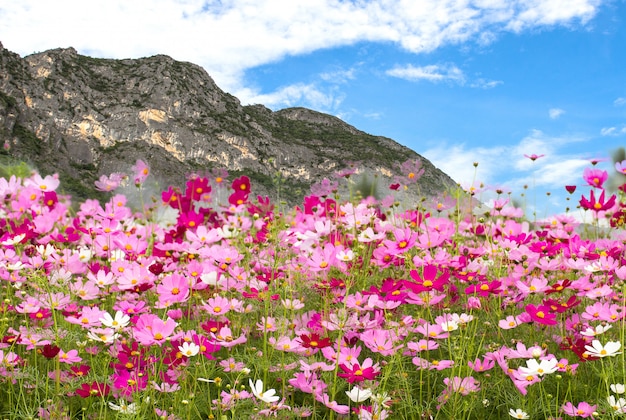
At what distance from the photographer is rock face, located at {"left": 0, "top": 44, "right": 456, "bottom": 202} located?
88312 mm

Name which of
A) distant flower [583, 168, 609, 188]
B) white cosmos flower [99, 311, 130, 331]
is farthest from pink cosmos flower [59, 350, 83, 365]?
distant flower [583, 168, 609, 188]

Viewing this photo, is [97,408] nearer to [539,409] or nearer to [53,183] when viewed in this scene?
[539,409]

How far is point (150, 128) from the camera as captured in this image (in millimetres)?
100938

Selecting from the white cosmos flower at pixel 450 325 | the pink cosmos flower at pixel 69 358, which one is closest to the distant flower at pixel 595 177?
the white cosmos flower at pixel 450 325

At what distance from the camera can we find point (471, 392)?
74.7 inches

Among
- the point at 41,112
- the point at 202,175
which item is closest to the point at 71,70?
the point at 41,112

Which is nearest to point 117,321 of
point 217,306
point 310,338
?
point 217,306

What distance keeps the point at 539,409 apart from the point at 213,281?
1.24 metres

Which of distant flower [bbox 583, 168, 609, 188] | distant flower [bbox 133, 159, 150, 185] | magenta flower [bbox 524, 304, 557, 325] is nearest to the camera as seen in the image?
magenta flower [bbox 524, 304, 557, 325]

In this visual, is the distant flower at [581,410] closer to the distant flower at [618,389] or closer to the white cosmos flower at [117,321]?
the distant flower at [618,389]

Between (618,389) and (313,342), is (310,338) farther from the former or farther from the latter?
(618,389)

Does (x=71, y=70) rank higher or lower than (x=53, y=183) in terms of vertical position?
higher

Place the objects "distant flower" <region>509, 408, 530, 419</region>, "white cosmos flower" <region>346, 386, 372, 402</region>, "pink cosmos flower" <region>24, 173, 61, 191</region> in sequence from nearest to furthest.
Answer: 1. "white cosmos flower" <region>346, 386, 372, 402</region>
2. "distant flower" <region>509, 408, 530, 419</region>
3. "pink cosmos flower" <region>24, 173, 61, 191</region>

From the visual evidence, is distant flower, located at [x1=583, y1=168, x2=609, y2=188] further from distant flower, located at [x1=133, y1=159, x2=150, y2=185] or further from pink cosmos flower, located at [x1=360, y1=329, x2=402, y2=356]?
distant flower, located at [x1=133, y1=159, x2=150, y2=185]
